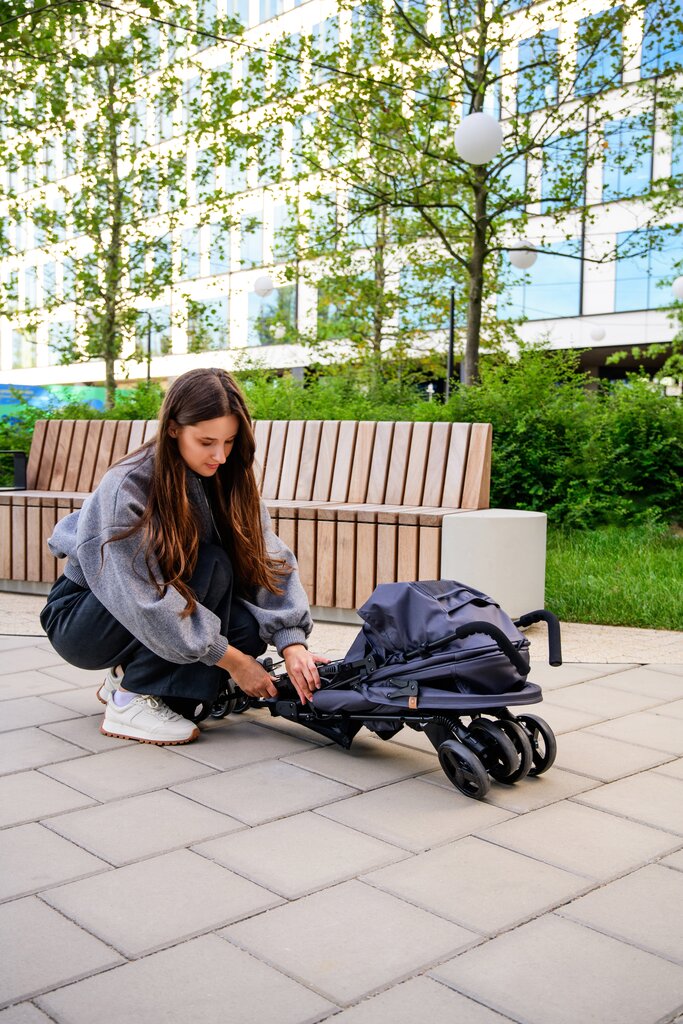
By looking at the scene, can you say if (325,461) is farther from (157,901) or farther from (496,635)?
(157,901)

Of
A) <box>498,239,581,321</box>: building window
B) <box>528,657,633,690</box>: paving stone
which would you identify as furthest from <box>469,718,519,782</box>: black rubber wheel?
<box>498,239,581,321</box>: building window

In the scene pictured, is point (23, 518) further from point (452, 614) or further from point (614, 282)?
point (614, 282)

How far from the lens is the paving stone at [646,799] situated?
3.21m

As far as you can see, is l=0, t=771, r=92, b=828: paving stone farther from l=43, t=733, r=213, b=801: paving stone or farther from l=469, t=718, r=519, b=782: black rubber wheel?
l=469, t=718, r=519, b=782: black rubber wheel

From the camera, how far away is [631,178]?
31.2m

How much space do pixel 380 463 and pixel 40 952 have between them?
475 centimetres

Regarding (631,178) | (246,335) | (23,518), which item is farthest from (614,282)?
(23,518)

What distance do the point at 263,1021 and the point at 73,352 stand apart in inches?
705

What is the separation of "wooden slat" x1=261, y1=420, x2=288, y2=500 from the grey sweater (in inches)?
133

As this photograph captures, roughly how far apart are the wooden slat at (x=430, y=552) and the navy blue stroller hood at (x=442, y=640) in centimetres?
234

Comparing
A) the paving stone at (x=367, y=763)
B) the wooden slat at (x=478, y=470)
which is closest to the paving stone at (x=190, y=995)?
the paving stone at (x=367, y=763)

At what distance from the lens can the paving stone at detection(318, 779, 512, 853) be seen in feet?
9.95

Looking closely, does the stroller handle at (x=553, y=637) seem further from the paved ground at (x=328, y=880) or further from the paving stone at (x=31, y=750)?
the paving stone at (x=31, y=750)

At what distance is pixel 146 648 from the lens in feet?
12.4
